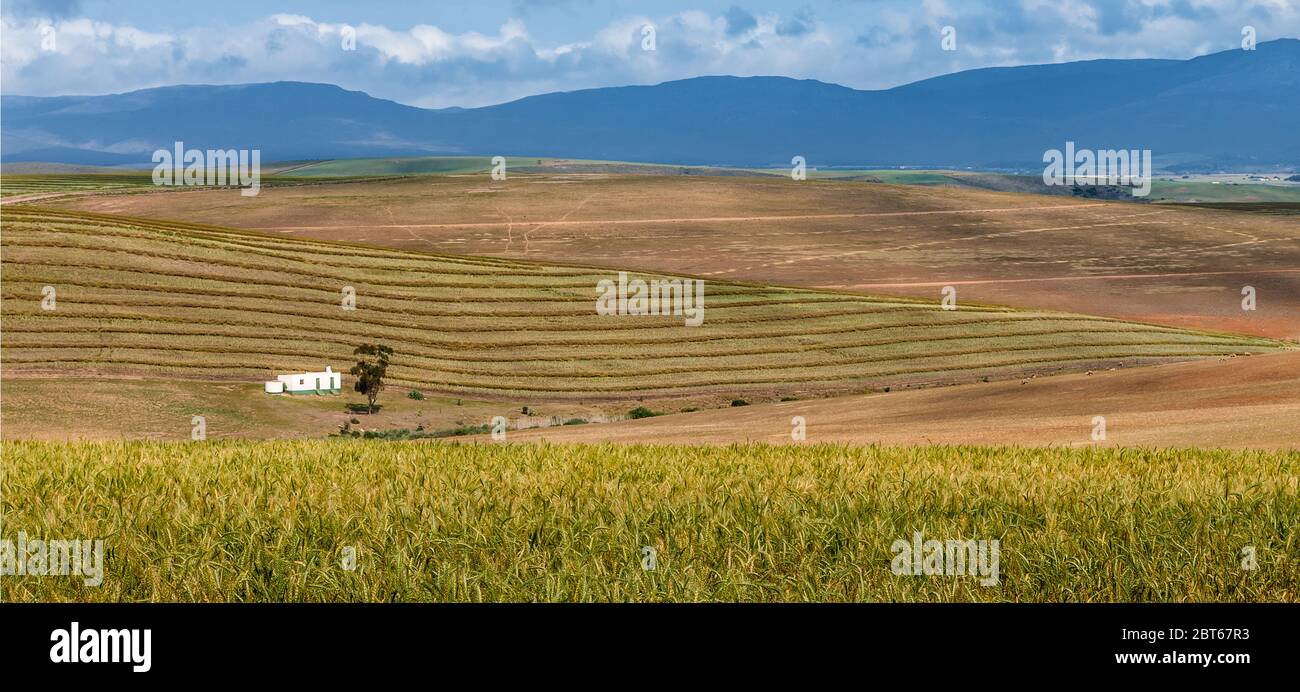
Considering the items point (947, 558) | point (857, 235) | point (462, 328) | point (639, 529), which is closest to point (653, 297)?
point (462, 328)

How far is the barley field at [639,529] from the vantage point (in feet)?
33.1

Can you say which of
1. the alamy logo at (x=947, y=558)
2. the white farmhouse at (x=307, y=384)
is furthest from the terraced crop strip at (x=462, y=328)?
the alamy logo at (x=947, y=558)

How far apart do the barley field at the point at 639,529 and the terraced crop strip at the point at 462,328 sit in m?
56.6

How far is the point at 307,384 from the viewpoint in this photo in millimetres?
65938

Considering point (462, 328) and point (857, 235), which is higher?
point (857, 235)

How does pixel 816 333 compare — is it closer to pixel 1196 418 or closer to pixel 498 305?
pixel 498 305

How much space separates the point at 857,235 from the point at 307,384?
9407 centimetres

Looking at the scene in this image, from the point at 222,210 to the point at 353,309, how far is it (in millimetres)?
83581

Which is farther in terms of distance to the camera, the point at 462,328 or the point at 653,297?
the point at 653,297

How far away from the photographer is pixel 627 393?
71.8 m
